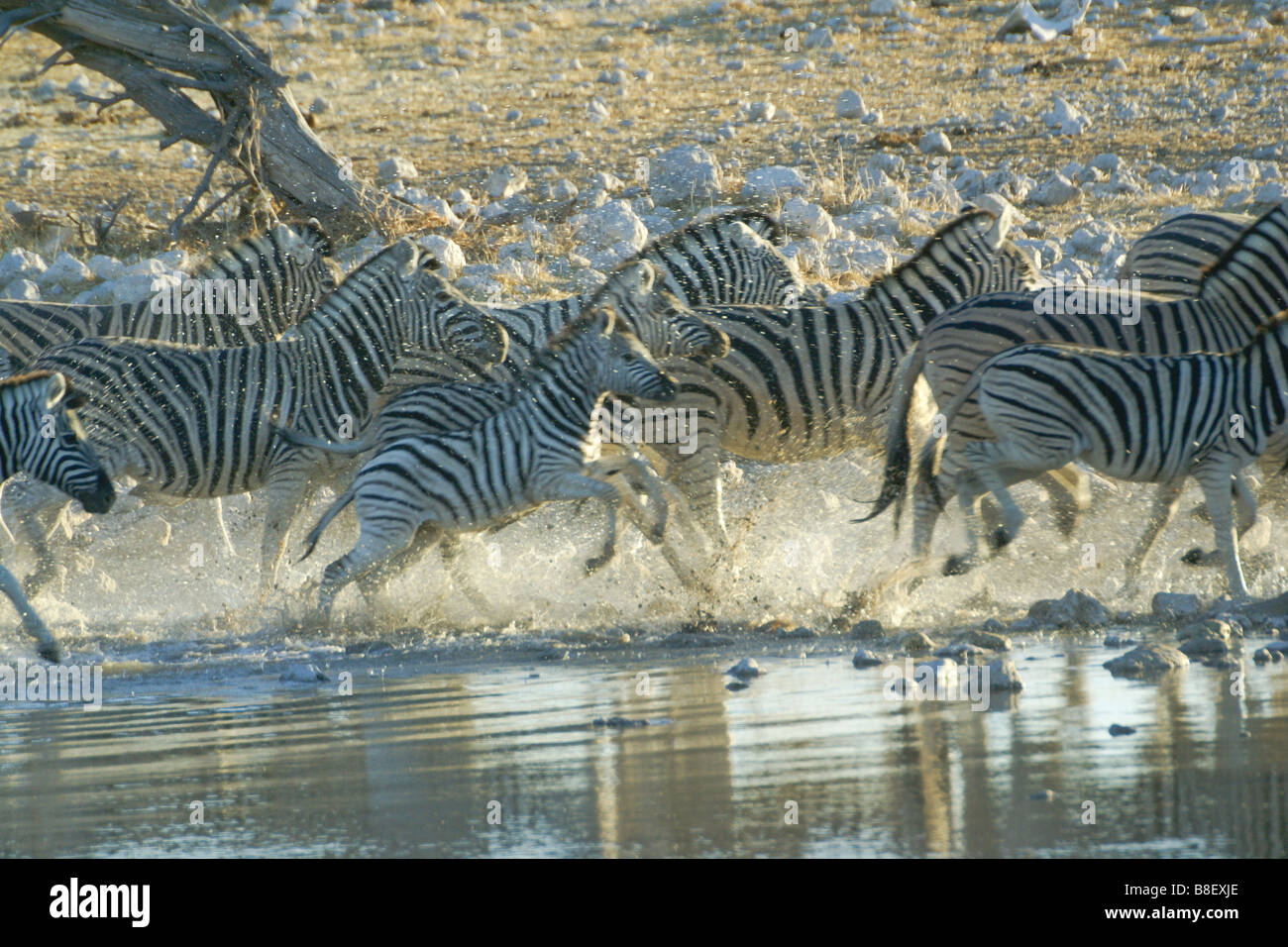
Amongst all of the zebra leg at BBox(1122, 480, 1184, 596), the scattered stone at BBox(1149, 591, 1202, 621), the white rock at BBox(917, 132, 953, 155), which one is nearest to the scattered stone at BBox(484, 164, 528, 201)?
the white rock at BBox(917, 132, 953, 155)

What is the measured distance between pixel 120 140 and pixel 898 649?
14.2 m

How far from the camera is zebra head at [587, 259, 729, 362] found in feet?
29.9

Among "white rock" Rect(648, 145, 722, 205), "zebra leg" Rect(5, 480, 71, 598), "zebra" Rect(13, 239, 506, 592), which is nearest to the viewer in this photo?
"zebra" Rect(13, 239, 506, 592)

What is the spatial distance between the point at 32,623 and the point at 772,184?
970 centimetres

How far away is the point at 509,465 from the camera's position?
8.49 m

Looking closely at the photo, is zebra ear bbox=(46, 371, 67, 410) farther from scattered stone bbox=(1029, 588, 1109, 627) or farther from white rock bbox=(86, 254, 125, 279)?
white rock bbox=(86, 254, 125, 279)

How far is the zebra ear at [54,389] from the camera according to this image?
27.3 ft

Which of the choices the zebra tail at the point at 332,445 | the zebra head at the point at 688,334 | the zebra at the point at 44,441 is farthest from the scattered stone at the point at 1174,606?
the zebra at the point at 44,441

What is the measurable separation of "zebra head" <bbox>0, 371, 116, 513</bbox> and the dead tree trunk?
635 centimetres

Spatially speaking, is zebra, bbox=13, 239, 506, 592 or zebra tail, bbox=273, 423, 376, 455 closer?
zebra tail, bbox=273, 423, 376, 455

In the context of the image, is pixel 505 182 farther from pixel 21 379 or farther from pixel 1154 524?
pixel 1154 524

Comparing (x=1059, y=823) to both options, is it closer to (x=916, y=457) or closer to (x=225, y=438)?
(x=916, y=457)

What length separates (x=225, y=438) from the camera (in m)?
9.32

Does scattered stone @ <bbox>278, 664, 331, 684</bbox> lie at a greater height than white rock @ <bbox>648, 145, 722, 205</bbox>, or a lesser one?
lesser
